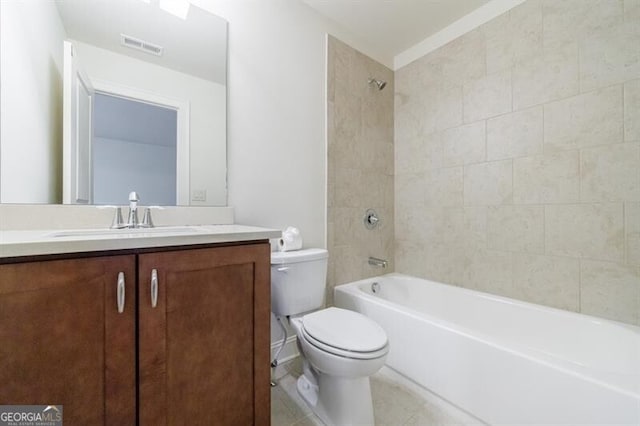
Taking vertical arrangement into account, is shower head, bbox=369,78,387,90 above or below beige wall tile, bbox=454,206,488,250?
above

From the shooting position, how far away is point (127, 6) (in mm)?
1260

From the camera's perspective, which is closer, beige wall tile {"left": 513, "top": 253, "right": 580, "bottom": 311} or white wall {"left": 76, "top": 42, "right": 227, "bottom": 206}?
white wall {"left": 76, "top": 42, "right": 227, "bottom": 206}

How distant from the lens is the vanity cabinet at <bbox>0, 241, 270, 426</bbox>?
630 millimetres

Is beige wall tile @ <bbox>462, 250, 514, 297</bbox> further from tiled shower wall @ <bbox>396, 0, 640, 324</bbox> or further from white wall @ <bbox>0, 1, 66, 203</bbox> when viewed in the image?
white wall @ <bbox>0, 1, 66, 203</bbox>

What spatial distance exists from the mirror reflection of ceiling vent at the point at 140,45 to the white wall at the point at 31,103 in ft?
0.71

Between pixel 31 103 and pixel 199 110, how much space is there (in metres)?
0.63

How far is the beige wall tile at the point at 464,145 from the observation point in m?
1.86

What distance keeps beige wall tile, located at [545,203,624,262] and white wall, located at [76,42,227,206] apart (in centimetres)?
190

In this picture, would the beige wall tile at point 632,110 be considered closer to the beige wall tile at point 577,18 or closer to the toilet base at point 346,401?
the beige wall tile at point 577,18

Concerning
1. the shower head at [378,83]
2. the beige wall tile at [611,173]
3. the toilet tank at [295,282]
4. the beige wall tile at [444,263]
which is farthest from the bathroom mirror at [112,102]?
the beige wall tile at [611,173]

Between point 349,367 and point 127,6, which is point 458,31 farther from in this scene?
point 349,367

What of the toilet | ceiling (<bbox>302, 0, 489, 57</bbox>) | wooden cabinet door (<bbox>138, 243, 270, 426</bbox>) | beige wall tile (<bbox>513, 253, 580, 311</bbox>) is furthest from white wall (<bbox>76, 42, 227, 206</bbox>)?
beige wall tile (<bbox>513, 253, 580, 311</bbox>)

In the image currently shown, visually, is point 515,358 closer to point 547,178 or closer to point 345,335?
point 345,335

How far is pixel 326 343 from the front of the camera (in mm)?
1118
